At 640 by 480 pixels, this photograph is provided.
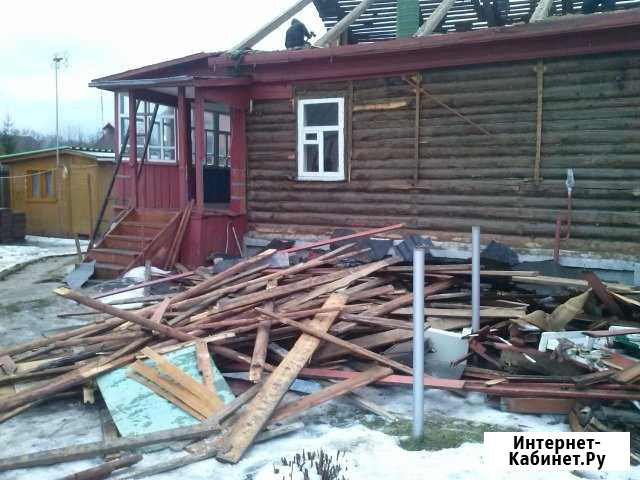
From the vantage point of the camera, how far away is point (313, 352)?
524cm

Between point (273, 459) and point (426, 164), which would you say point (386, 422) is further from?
point (426, 164)

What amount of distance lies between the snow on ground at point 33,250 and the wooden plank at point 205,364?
27.9 feet

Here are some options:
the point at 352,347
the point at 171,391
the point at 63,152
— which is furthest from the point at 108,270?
the point at 63,152

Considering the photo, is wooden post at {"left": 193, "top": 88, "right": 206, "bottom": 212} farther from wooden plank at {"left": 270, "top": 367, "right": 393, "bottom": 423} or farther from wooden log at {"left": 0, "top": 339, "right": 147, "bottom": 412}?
wooden plank at {"left": 270, "top": 367, "right": 393, "bottom": 423}

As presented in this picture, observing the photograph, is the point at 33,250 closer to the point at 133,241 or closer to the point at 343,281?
the point at 133,241

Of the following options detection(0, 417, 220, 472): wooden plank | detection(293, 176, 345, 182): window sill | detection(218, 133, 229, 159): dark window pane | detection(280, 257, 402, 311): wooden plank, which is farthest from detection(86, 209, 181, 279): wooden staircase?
detection(0, 417, 220, 472): wooden plank

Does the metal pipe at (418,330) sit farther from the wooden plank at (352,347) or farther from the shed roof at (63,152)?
the shed roof at (63,152)

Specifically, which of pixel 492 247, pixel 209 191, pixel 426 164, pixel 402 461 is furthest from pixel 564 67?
pixel 209 191

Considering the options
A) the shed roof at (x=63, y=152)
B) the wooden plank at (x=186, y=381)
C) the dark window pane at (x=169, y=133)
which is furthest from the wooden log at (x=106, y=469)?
the shed roof at (x=63, y=152)

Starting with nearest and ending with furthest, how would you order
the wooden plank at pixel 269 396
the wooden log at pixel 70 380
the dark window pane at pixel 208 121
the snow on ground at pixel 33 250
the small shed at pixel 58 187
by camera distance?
→ the wooden plank at pixel 269 396 < the wooden log at pixel 70 380 < the snow on ground at pixel 33 250 < the dark window pane at pixel 208 121 < the small shed at pixel 58 187

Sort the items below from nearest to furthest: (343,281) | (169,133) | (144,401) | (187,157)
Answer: (144,401) < (343,281) < (187,157) < (169,133)

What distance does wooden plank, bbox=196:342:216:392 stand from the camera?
15.6 feet

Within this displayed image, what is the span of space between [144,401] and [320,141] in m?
6.58

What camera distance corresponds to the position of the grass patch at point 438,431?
404 centimetres
